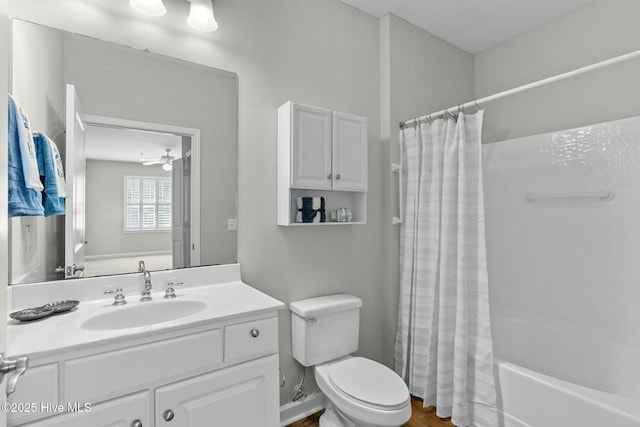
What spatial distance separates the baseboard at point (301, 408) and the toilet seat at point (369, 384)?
1.18 feet

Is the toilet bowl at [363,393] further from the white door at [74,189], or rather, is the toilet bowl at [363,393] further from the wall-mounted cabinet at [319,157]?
the white door at [74,189]

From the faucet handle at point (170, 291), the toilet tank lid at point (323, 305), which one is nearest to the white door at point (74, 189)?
the faucet handle at point (170, 291)

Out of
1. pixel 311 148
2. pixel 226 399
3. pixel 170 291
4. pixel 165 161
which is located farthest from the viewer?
pixel 311 148

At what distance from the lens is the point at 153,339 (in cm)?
110

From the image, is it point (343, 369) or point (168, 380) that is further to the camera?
point (343, 369)

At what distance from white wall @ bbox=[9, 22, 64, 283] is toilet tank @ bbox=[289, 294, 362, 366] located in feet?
3.82

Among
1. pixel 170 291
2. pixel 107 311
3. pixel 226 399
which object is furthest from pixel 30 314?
pixel 226 399

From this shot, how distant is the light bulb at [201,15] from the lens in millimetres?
1558

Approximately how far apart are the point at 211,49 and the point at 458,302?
190cm

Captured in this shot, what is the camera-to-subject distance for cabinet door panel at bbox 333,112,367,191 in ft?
6.41

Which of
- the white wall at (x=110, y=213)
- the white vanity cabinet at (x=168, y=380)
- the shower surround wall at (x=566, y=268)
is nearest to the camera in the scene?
the white vanity cabinet at (x=168, y=380)

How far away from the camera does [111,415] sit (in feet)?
3.37

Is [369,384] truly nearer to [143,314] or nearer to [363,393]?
[363,393]

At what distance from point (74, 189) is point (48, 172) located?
0.16m
